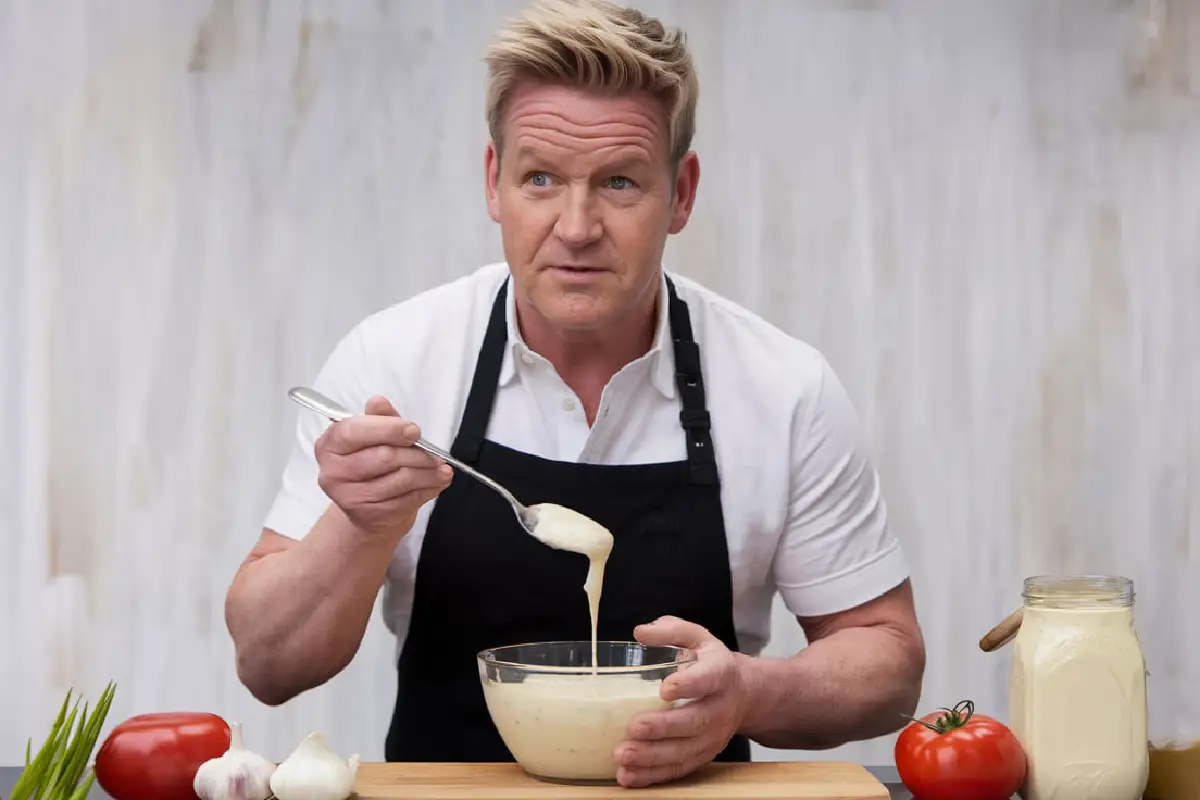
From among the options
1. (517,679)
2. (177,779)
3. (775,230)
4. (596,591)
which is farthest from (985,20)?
(177,779)

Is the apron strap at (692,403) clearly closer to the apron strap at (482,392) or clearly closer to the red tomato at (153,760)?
the apron strap at (482,392)

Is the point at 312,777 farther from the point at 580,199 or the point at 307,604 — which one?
the point at 580,199

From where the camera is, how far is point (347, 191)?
3643mm

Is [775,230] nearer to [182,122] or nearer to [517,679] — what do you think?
[182,122]

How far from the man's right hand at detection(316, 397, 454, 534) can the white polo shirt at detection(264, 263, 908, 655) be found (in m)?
0.48

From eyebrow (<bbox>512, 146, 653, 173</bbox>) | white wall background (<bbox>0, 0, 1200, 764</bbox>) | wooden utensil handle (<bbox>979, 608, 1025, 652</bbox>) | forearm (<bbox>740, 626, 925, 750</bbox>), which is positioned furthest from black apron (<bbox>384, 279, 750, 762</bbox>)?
white wall background (<bbox>0, 0, 1200, 764</bbox>)

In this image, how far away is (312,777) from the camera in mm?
1611

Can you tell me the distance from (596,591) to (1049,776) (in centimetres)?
64

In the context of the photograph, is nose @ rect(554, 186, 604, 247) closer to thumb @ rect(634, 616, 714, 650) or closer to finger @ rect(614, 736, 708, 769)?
thumb @ rect(634, 616, 714, 650)

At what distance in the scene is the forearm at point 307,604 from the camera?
200 cm

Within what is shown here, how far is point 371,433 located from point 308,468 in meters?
0.54

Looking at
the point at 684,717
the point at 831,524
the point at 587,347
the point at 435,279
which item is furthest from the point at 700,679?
the point at 435,279

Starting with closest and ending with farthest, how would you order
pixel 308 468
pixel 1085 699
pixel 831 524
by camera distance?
pixel 1085 699 → pixel 308 468 → pixel 831 524

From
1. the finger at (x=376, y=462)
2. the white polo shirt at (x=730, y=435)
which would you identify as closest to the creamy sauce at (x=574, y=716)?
the finger at (x=376, y=462)
